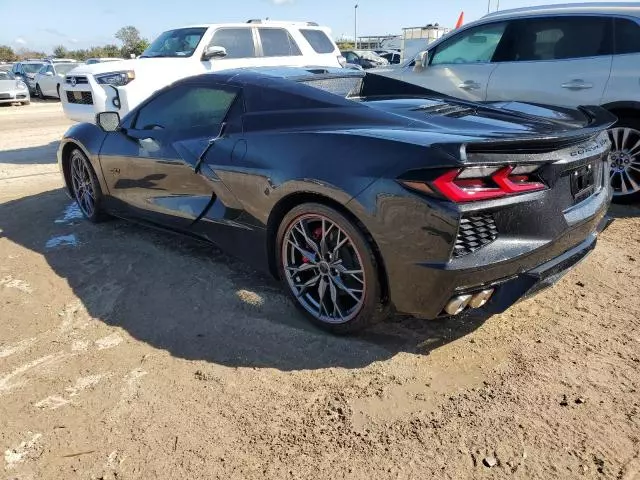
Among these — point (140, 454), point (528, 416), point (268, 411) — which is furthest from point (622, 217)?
point (140, 454)

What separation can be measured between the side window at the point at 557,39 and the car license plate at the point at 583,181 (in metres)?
2.88

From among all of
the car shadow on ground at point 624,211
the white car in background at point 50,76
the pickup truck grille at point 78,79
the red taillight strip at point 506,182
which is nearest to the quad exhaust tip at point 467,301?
the red taillight strip at point 506,182

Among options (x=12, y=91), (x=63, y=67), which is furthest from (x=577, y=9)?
(x=63, y=67)

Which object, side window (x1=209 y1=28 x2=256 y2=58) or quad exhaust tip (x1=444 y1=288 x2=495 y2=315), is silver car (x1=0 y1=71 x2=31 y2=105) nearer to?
side window (x1=209 y1=28 x2=256 y2=58)

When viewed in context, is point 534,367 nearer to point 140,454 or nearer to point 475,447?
point 475,447

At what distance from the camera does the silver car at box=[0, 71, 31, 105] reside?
20047mm

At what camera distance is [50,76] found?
74.2 feet

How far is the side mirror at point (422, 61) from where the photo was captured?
6699 mm

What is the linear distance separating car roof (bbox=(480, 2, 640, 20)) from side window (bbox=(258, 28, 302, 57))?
187 inches

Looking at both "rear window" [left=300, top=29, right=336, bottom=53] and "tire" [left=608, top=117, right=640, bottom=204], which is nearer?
"tire" [left=608, top=117, right=640, bottom=204]

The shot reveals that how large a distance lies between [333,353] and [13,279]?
2777 millimetres

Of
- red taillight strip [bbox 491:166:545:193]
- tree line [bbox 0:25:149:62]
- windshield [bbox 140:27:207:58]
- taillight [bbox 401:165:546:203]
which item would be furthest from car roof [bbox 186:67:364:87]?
tree line [bbox 0:25:149:62]

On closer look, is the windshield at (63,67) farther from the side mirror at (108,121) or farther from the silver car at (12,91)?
the side mirror at (108,121)

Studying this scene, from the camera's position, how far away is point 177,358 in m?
3.03
